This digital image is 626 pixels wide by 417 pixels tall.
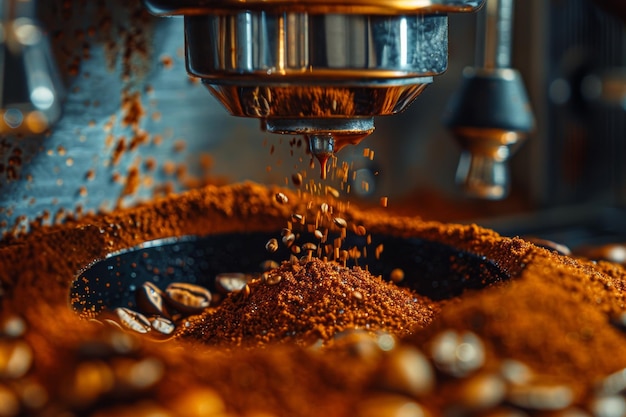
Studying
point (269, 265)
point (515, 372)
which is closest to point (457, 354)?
point (515, 372)

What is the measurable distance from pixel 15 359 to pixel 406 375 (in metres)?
0.15

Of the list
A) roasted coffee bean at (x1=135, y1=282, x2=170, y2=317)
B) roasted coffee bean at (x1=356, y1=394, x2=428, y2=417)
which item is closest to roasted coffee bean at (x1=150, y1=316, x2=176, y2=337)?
roasted coffee bean at (x1=135, y1=282, x2=170, y2=317)

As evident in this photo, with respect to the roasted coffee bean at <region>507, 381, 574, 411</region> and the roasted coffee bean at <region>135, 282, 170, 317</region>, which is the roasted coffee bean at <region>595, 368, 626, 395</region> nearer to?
the roasted coffee bean at <region>507, 381, 574, 411</region>

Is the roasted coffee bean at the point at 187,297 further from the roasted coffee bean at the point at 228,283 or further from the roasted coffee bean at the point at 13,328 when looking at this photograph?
the roasted coffee bean at the point at 13,328

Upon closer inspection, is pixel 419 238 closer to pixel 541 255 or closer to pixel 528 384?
pixel 541 255

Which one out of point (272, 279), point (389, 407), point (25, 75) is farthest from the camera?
point (25, 75)

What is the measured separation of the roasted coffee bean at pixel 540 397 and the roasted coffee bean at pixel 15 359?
0.19 m

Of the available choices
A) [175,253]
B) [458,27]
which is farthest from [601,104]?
[175,253]

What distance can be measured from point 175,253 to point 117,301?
0.06 metres

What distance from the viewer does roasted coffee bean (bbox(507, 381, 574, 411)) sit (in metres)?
0.31

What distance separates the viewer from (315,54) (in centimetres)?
41

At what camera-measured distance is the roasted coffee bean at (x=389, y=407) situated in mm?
291

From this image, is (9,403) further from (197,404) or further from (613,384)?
(613,384)

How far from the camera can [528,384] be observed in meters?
0.32
